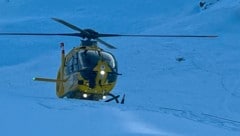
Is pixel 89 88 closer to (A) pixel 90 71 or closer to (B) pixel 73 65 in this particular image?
(A) pixel 90 71

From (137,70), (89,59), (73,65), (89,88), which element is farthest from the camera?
(137,70)

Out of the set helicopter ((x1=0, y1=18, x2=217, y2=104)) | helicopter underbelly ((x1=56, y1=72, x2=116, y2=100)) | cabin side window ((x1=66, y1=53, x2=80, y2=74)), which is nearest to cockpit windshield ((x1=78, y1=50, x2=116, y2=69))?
helicopter ((x1=0, y1=18, x2=217, y2=104))

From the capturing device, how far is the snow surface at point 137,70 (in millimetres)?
6355

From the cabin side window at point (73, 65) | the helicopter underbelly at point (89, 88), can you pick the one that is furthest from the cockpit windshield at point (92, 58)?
the helicopter underbelly at point (89, 88)

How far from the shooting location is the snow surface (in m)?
6.36

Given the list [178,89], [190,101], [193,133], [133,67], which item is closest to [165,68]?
[133,67]

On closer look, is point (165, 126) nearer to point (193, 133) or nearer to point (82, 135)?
point (193, 133)

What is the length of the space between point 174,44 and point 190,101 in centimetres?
720

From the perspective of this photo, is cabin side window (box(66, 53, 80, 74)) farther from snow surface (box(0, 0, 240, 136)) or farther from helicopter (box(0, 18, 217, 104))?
snow surface (box(0, 0, 240, 136))

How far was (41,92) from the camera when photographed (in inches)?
745

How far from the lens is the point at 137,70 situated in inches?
824

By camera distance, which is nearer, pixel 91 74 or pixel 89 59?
pixel 91 74

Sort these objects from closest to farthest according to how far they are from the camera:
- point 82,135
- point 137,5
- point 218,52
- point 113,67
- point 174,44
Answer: point 82,135 → point 113,67 → point 218,52 → point 174,44 → point 137,5

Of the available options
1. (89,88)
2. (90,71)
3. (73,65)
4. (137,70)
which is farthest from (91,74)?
(137,70)
